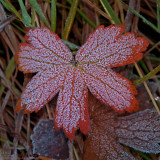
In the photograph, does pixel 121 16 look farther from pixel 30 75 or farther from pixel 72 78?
pixel 30 75

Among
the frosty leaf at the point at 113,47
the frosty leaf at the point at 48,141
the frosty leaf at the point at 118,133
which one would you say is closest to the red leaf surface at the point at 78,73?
the frosty leaf at the point at 113,47

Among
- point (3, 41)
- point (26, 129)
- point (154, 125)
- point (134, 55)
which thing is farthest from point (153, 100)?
point (3, 41)

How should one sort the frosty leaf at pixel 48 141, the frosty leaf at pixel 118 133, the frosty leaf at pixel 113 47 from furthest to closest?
the frosty leaf at pixel 48 141, the frosty leaf at pixel 118 133, the frosty leaf at pixel 113 47

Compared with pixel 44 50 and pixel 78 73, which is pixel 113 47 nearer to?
A: pixel 78 73

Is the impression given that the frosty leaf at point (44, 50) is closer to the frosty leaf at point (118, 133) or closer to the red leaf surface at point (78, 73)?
the red leaf surface at point (78, 73)

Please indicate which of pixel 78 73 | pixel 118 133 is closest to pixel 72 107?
pixel 78 73

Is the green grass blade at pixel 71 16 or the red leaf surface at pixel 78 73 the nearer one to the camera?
the red leaf surface at pixel 78 73
